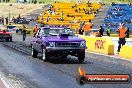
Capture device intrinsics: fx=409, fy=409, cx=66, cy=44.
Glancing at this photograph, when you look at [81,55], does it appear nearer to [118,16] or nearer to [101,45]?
[101,45]

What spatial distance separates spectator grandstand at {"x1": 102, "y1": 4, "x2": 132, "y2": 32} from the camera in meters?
62.5

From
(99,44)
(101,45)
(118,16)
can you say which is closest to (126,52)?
(101,45)

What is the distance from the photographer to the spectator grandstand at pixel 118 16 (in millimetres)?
62469

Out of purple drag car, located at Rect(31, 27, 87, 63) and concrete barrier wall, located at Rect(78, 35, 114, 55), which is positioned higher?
purple drag car, located at Rect(31, 27, 87, 63)

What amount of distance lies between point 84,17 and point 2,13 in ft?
Result: 78.6

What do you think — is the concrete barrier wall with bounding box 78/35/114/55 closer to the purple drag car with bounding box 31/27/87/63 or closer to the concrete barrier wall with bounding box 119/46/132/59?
the concrete barrier wall with bounding box 119/46/132/59

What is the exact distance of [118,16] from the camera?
69.7 m

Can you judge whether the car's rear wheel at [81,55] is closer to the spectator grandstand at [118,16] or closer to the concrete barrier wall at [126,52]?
the concrete barrier wall at [126,52]

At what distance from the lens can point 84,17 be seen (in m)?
71.1

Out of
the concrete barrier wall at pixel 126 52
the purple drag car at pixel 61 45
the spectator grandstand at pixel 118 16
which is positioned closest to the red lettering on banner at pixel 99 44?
the concrete barrier wall at pixel 126 52

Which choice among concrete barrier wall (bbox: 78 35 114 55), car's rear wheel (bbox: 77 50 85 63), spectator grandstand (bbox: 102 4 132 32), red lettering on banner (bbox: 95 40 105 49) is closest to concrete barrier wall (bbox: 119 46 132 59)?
car's rear wheel (bbox: 77 50 85 63)

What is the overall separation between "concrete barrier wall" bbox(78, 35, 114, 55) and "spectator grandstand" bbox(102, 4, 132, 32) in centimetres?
3478

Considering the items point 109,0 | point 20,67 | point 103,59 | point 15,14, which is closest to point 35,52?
point 103,59

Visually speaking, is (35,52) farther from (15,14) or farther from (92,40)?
(15,14)
